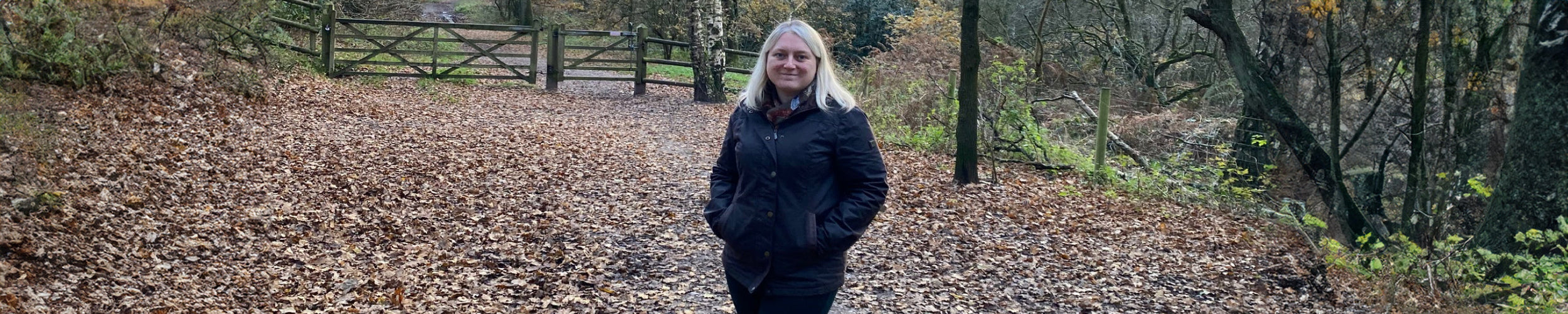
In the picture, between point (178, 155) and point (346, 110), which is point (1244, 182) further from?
point (346, 110)

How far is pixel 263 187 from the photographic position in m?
7.71

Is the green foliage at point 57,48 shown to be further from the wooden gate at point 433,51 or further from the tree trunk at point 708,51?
the tree trunk at point 708,51

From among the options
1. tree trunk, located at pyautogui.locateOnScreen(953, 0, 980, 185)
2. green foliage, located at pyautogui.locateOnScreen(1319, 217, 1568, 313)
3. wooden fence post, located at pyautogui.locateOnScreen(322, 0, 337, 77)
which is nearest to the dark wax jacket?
green foliage, located at pyautogui.locateOnScreen(1319, 217, 1568, 313)

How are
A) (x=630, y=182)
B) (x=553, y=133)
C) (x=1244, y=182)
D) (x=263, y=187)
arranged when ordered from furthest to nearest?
(x=553, y=133) → (x=1244, y=182) → (x=630, y=182) → (x=263, y=187)

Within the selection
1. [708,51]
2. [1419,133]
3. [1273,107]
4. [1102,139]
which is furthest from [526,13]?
[1419,133]

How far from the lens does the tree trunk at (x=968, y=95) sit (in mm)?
8711

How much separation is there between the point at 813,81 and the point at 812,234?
1.35ft

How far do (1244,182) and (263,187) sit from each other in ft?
28.1

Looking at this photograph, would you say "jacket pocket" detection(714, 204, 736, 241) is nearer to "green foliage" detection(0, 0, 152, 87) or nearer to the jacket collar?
the jacket collar

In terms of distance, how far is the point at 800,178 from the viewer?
2789 millimetres

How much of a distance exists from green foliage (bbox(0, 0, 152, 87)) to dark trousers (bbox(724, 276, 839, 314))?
7.95 metres

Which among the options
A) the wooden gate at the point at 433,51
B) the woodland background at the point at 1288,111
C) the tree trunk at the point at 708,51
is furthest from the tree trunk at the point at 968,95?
the wooden gate at the point at 433,51

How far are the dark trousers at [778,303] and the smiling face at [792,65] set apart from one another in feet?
1.83

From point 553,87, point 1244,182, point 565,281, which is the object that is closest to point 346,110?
point 553,87
